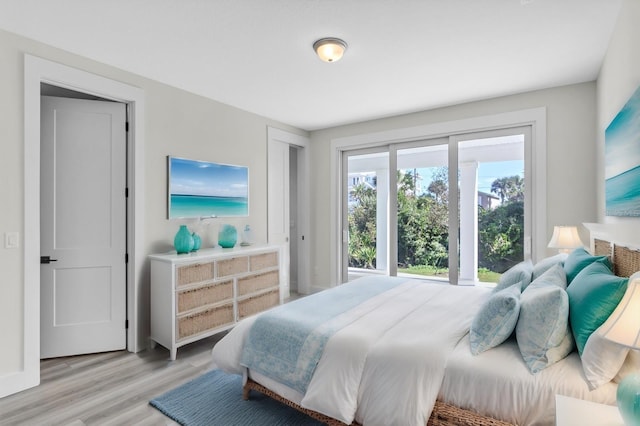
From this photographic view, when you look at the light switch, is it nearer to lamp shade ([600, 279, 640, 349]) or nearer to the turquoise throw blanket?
the turquoise throw blanket

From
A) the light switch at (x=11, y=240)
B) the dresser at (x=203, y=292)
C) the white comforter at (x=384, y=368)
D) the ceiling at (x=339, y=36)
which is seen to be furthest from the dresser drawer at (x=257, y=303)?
the ceiling at (x=339, y=36)

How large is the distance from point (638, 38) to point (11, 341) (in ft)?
14.5

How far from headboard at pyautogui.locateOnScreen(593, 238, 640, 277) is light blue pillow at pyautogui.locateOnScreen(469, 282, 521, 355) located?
1.91 ft

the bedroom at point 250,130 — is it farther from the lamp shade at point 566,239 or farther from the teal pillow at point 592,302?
the teal pillow at point 592,302

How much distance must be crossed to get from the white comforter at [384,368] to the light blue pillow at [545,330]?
0.34 meters

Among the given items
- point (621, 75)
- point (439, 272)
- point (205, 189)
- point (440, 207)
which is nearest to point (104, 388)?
point (205, 189)

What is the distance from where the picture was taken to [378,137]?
4.67 metres

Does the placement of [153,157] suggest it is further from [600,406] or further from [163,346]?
[600,406]

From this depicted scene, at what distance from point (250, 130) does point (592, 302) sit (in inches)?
153

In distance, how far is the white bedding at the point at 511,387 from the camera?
1390mm

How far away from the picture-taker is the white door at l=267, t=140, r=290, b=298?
15.5 ft

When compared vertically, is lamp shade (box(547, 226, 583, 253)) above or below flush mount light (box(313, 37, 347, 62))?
below

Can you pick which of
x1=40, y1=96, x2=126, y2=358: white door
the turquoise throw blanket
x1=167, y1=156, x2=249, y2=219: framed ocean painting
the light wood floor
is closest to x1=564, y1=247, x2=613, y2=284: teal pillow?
the turquoise throw blanket

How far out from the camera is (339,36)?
247 centimetres
